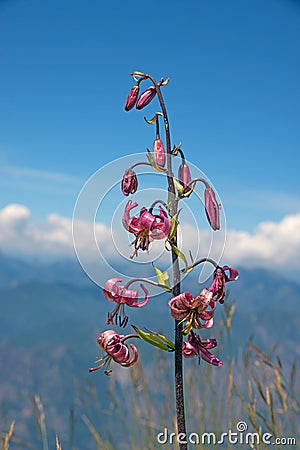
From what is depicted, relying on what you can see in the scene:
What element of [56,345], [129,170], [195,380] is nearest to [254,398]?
[195,380]

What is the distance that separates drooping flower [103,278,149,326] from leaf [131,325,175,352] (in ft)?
0.12

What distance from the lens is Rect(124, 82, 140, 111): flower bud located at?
1240 millimetres

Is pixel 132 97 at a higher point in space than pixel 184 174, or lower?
higher

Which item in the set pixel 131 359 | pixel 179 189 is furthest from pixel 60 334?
pixel 179 189

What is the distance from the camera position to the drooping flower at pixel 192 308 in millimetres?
1090

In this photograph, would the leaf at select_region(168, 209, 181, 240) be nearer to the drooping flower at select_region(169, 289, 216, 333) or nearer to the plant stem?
the plant stem

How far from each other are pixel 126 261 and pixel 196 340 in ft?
0.71

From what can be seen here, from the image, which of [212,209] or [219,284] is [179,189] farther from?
[219,284]

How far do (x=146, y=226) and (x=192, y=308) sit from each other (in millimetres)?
181

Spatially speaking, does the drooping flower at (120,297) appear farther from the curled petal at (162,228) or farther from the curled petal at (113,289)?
the curled petal at (162,228)

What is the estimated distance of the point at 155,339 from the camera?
1.15 meters

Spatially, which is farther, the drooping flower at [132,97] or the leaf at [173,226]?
the drooping flower at [132,97]

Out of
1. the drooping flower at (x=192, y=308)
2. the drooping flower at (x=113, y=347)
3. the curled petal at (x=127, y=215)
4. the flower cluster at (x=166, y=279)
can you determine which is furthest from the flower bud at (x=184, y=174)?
the drooping flower at (x=113, y=347)

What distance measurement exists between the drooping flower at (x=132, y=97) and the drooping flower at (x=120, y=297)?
→ 382 millimetres
